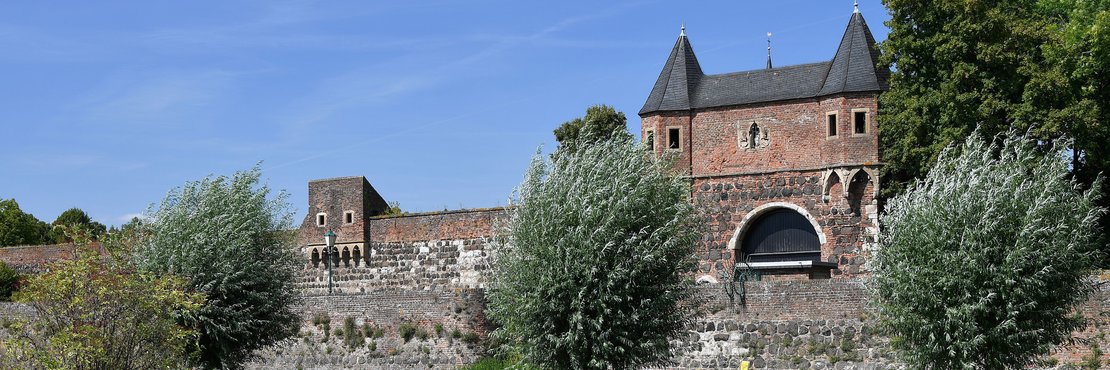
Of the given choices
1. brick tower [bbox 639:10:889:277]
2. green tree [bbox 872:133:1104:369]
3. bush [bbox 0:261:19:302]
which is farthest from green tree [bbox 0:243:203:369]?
bush [bbox 0:261:19:302]

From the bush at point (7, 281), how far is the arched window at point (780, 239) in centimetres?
2540

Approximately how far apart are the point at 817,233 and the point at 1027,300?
18.0 m

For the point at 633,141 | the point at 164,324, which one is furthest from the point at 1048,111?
the point at 164,324

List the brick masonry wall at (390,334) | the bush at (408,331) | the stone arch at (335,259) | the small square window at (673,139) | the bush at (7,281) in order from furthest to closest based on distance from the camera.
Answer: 1. the bush at (7,281)
2. the stone arch at (335,259)
3. the small square window at (673,139)
4. the bush at (408,331)
5. the brick masonry wall at (390,334)

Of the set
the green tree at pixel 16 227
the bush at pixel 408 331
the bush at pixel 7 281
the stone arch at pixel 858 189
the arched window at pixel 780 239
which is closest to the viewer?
the bush at pixel 408 331

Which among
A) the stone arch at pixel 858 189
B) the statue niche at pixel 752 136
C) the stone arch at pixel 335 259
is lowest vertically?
the stone arch at pixel 335 259

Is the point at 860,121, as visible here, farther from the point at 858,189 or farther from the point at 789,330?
the point at 789,330

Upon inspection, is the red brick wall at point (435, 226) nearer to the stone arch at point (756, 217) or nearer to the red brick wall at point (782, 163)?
the red brick wall at point (782, 163)

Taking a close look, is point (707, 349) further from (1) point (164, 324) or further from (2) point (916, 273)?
(1) point (164, 324)

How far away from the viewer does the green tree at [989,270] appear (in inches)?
1064

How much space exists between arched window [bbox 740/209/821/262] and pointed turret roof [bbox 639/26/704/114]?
424cm

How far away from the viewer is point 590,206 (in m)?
29.1

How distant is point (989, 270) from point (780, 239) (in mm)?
19129

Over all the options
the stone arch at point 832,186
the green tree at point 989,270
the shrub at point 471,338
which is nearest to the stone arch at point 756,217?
the stone arch at point 832,186
